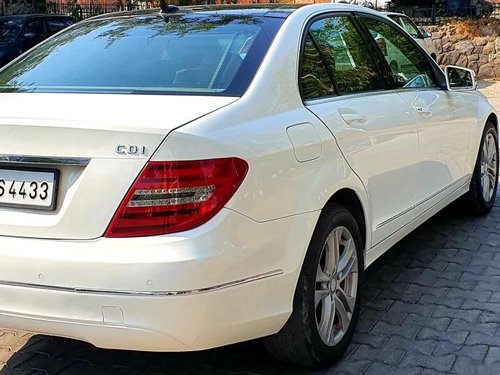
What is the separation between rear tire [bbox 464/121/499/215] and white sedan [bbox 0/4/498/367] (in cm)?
191

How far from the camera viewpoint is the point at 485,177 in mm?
5953

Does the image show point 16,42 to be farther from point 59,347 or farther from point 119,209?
point 119,209

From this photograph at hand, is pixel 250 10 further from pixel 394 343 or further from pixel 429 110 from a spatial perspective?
pixel 394 343

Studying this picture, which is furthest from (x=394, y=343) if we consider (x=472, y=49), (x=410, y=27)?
(x=472, y=49)

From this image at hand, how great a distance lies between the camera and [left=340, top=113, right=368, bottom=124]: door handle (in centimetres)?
352

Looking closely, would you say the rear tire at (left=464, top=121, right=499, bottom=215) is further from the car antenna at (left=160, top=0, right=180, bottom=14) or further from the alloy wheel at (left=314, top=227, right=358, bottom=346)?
the car antenna at (left=160, top=0, right=180, bottom=14)

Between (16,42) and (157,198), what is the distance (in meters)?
13.9

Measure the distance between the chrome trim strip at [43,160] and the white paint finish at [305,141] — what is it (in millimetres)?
880

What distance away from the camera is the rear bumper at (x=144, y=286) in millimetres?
2572

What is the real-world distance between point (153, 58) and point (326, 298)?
1.39 m

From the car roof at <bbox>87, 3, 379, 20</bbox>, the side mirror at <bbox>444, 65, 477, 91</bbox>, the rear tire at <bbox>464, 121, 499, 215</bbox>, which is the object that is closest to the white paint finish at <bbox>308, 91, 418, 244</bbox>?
the car roof at <bbox>87, 3, 379, 20</bbox>

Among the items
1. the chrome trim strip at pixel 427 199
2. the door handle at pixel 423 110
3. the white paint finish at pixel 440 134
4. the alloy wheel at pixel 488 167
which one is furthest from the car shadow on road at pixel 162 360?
the alloy wheel at pixel 488 167

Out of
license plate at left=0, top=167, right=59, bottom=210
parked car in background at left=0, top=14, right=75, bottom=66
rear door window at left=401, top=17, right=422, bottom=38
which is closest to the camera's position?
license plate at left=0, top=167, right=59, bottom=210

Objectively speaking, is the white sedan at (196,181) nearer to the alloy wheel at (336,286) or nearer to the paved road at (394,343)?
the alloy wheel at (336,286)
